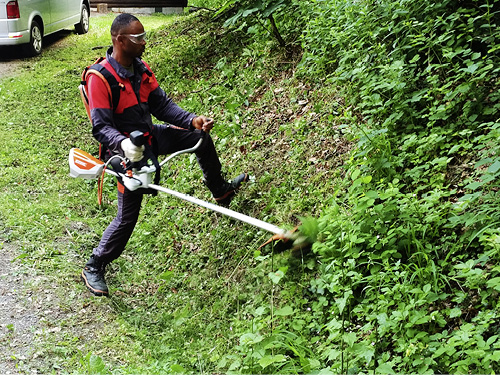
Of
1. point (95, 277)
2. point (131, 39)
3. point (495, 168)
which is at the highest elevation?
point (131, 39)

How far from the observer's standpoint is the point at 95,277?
17.2 ft

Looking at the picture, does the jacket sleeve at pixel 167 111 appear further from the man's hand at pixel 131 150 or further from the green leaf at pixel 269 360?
the green leaf at pixel 269 360

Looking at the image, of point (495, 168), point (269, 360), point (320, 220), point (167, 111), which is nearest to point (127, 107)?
point (167, 111)

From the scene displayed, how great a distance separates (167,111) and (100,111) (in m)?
0.84

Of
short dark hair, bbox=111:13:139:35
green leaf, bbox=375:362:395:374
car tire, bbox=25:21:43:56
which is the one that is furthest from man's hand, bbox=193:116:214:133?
car tire, bbox=25:21:43:56

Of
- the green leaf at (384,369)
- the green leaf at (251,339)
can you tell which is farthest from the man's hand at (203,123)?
the green leaf at (384,369)

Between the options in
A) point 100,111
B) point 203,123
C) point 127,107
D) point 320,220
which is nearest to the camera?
point 320,220

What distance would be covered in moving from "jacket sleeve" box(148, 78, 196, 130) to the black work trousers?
86mm

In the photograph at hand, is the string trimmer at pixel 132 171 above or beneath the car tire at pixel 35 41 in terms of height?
above

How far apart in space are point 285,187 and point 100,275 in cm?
197

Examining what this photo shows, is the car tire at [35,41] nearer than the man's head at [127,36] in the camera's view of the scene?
No

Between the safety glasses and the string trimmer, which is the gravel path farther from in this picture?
the safety glasses

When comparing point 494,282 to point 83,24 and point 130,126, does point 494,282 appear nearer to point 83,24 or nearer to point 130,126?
point 130,126

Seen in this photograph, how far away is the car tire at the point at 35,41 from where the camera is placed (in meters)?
→ 13.4
